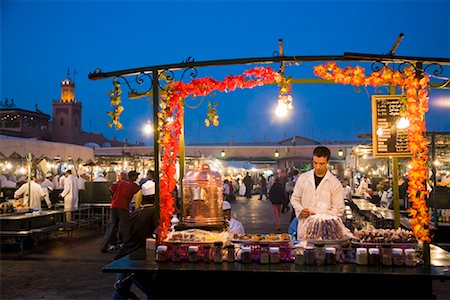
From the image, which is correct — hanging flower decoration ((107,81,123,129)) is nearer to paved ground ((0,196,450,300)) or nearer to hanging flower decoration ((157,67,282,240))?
hanging flower decoration ((157,67,282,240))

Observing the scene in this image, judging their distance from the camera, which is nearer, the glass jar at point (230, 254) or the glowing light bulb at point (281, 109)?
the glass jar at point (230, 254)

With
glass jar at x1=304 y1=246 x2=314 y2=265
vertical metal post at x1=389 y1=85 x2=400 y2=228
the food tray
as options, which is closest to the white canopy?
vertical metal post at x1=389 y1=85 x2=400 y2=228

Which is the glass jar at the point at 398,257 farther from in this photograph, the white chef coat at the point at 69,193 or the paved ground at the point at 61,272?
the white chef coat at the point at 69,193

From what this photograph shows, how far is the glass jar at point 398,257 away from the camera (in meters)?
4.80

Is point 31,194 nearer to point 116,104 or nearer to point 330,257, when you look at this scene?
point 116,104

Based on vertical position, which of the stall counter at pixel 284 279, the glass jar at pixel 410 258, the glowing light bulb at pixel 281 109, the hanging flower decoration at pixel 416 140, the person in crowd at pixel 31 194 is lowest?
the stall counter at pixel 284 279

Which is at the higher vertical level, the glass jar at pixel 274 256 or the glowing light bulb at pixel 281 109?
the glowing light bulb at pixel 281 109

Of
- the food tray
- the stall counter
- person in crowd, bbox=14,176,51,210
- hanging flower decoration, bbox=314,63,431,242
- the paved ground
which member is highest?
hanging flower decoration, bbox=314,63,431,242

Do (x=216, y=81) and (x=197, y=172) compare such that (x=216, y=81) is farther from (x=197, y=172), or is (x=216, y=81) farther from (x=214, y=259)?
(x=214, y=259)

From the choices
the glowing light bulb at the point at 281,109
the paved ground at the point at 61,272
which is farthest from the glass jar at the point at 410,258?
the paved ground at the point at 61,272

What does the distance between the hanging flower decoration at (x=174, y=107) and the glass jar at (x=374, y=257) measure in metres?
2.59

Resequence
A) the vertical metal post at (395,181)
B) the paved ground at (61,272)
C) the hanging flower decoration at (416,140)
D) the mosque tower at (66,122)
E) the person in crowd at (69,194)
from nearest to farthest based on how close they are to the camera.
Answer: the hanging flower decoration at (416,140) → the vertical metal post at (395,181) → the paved ground at (61,272) → the person in crowd at (69,194) → the mosque tower at (66,122)

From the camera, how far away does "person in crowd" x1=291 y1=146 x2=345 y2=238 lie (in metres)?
6.36

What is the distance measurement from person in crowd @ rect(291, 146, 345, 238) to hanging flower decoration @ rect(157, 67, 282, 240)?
1337mm
